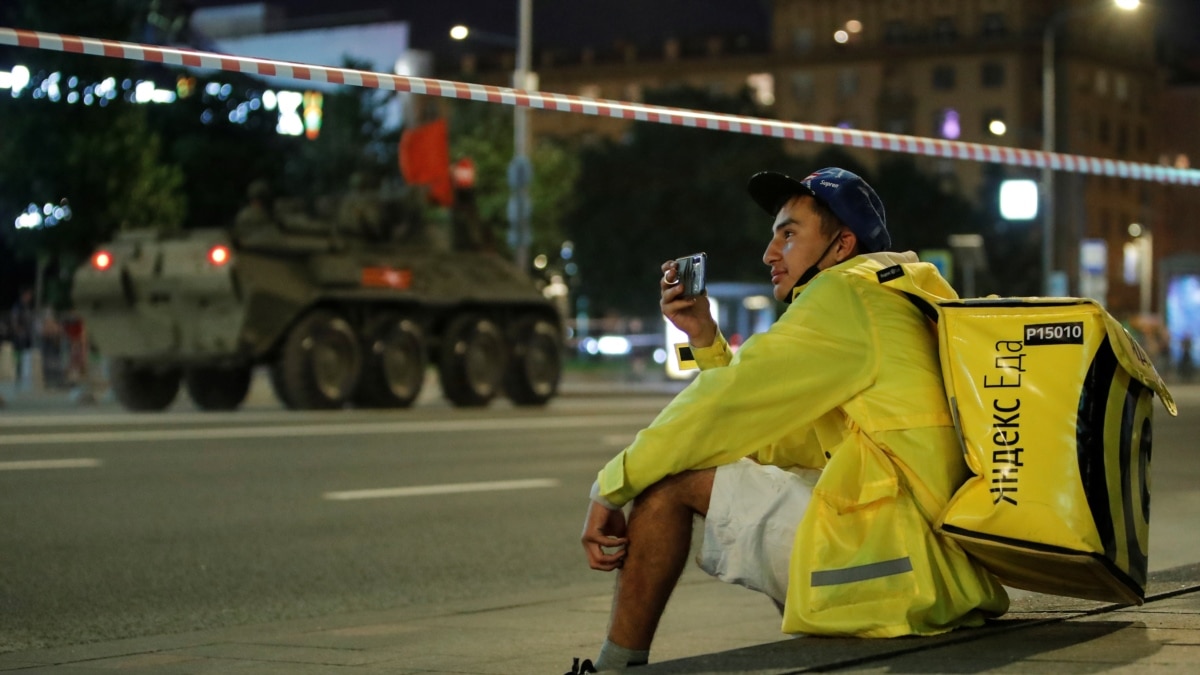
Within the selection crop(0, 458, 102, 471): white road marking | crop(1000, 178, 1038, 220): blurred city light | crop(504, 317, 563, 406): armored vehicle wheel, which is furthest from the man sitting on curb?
crop(504, 317, 563, 406): armored vehicle wheel

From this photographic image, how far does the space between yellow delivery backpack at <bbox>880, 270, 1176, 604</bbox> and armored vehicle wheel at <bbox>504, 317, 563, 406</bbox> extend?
20.6 meters

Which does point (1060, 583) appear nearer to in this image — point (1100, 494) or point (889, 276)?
point (1100, 494)

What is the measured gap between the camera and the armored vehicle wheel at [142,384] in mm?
22828

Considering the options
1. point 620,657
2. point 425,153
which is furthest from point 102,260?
point 620,657

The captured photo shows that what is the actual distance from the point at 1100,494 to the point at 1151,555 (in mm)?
4676

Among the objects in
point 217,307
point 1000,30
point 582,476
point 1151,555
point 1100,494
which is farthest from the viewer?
point 1000,30

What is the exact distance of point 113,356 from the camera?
2255 centimetres

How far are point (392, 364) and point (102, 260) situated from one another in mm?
3574

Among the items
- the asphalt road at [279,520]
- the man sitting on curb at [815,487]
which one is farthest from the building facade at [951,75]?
the man sitting on curb at [815,487]

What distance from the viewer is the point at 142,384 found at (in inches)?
909

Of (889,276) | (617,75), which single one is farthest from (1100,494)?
(617,75)

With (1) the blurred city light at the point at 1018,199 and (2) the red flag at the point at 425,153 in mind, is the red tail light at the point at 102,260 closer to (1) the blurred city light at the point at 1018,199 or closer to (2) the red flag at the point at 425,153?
(2) the red flag at the point at 425,153

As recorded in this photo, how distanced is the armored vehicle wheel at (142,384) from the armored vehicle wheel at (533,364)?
4.17m

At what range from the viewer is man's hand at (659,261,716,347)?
473cm
